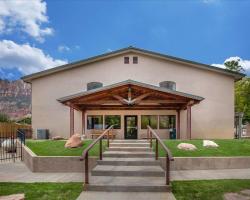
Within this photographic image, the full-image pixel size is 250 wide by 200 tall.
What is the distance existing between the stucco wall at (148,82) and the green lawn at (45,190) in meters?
12.9

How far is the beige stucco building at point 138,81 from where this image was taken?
67.8 feet

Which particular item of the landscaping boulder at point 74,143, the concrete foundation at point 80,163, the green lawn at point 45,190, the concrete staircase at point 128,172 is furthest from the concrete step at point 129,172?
the landscaping boulder at point 74,143

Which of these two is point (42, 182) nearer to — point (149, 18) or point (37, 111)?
point (37, 111)

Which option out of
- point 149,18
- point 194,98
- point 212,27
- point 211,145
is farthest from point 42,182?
point 212,27

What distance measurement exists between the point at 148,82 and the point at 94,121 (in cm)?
496

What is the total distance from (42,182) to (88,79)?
43.8 ft

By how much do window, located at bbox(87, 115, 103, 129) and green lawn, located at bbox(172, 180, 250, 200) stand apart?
12663 mm

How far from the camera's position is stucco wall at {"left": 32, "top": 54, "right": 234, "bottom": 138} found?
21.0 m

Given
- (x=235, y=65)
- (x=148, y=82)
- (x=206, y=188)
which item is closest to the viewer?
(x=206, y=188)

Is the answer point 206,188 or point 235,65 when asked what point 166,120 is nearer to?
point 206,188

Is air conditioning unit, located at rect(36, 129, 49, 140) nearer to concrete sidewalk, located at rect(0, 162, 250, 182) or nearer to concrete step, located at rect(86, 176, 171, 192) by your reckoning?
concrete sidewalk, located at rect(0, 162, 250, 182)

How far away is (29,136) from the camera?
2138 centimetres

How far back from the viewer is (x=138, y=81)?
2070 centimetres

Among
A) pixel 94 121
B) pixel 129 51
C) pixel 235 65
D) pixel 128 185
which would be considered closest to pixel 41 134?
pixel 94 121
